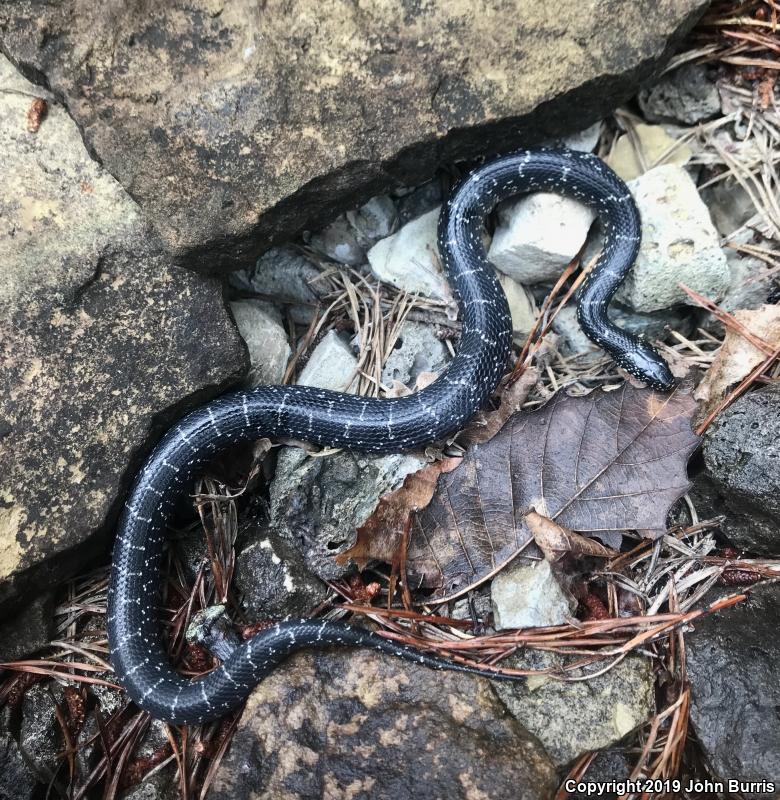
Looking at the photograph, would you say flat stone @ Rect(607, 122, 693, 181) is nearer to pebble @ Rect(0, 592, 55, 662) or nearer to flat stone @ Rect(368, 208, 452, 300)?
flat stone @ Rect(368, 208, 452, 300)

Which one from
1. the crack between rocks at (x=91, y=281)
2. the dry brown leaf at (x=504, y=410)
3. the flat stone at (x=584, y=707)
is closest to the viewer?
the flat stone at (x=584, y=707)

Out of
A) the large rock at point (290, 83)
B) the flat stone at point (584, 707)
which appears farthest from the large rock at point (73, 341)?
the flat stone at point (584, 707)

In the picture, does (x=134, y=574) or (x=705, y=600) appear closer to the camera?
(x=705, y=600)

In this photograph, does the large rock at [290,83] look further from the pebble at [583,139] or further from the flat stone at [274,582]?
the flat stone at [274,582]

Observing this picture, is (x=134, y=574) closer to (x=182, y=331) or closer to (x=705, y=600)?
(x=182, y=331)

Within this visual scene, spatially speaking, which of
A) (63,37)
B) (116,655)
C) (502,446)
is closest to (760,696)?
(502,446)

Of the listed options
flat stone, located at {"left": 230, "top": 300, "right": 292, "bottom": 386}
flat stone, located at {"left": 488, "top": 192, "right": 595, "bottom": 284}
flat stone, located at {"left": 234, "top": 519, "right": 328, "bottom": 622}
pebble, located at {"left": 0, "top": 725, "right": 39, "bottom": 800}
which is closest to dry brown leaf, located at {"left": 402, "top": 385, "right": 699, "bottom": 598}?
flat stone, located at {"left": 234, "top": 519, "right": 328, "bottom": 622}
